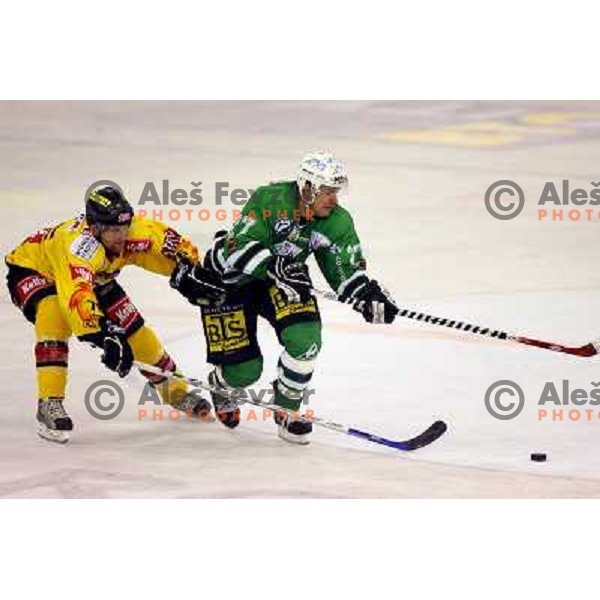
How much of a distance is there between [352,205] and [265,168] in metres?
0.52

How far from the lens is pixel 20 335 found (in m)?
8.20

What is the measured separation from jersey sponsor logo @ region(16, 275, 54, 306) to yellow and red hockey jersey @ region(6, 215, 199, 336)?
0.07ft

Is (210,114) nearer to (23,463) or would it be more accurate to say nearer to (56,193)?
(56,193)

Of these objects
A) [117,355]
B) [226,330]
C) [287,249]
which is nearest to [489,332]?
[287,249]

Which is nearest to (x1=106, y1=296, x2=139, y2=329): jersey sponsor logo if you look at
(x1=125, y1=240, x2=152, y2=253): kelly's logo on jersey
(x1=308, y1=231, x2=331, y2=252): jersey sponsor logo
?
(x1=125, y1=240, x2=152, y2=253): kelly's logo on jersey

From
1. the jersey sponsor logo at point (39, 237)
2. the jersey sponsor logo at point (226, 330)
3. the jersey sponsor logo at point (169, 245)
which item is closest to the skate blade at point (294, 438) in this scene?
the jersey sponsor logo at point (226, 330)

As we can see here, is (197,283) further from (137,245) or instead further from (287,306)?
(287,306)

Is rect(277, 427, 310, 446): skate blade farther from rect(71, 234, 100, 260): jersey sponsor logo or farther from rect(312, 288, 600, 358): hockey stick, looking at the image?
rect(71, 234, 100, 260): jersey sponsor logo

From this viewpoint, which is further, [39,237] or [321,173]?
[39,237]

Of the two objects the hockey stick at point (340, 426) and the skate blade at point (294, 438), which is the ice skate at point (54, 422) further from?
the skate blade at point (294, 438)

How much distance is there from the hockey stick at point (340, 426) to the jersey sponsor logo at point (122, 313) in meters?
0.17

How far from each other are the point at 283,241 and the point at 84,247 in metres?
0.69

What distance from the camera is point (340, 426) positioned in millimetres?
6863

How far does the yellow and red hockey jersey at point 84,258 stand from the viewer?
6633mm
